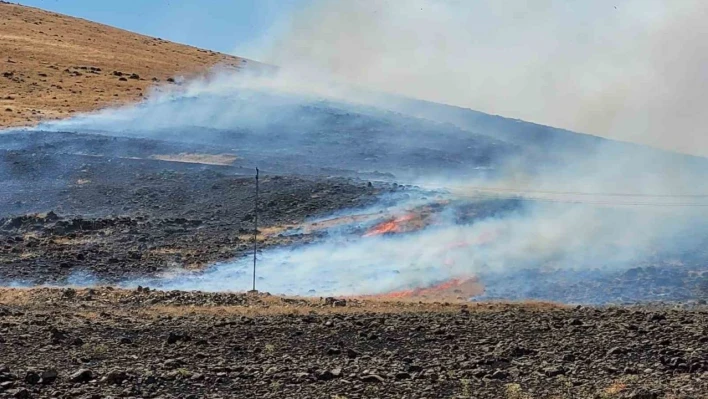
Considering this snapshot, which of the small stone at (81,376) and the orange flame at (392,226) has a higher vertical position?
the orange flame at (392,226)

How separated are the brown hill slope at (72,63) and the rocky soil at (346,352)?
86.8 feet

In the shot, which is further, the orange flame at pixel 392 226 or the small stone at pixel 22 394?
the orange flame at pixel 392 226

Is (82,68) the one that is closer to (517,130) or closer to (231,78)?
(231,78)


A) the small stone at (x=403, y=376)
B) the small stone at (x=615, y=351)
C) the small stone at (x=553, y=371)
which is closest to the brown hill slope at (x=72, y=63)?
the small stone at (x=403, y=376)

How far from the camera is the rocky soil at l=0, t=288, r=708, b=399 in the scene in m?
9.99

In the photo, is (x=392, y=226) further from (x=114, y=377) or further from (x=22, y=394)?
(x=22, y=394)

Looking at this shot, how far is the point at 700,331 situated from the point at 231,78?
45.3 meters

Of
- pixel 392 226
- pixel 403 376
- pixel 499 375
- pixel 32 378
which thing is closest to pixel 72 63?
pixel 392 226

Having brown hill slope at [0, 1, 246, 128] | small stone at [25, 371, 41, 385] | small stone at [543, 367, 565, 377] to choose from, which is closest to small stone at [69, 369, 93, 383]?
small stone at [25, 371, 41, 385]

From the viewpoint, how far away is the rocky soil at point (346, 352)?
32.8ft

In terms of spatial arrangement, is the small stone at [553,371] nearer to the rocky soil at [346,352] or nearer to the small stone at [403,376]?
the rocky soil at [346,352]

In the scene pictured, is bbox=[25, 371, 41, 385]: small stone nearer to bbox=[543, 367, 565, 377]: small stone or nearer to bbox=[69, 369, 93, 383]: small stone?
bbox=[69, 369, 93, 383]: small stone

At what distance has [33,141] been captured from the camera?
3441 centimetres

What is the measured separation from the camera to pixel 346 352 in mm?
12133
